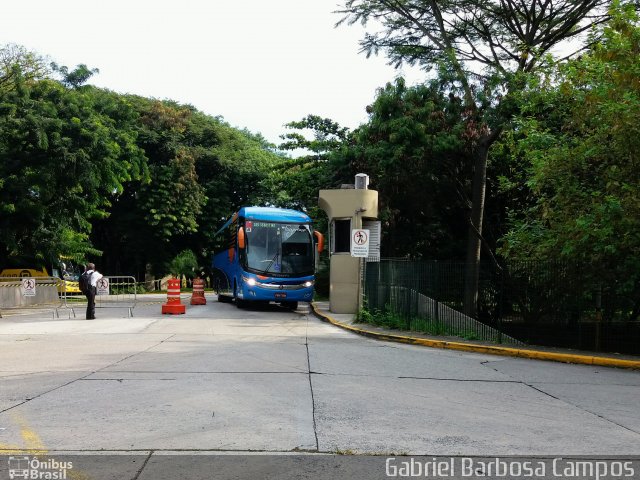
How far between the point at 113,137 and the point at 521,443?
1065 inches

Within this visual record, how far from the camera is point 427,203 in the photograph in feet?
81.8

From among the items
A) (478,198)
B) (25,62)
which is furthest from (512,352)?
(25,62)

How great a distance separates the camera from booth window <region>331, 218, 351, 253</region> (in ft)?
70.6

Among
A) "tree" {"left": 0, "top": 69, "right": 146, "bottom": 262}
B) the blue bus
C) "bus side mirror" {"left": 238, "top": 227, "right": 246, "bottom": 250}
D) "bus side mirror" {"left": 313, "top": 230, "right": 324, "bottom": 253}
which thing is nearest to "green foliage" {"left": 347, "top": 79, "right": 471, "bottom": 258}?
"bus side mirror" {"left": 313, "top": 230, "right": 324, "bottom": 253}

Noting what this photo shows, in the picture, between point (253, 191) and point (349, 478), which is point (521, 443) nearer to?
point (349, 478)

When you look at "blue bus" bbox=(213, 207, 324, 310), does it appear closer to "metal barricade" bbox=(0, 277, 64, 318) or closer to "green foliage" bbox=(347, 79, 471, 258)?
"green foliage" bbox=(347, 79, 471, 258)

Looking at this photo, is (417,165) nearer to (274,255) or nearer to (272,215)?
(272,215)

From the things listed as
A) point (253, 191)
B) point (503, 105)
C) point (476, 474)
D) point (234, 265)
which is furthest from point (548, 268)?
point (253, 191)

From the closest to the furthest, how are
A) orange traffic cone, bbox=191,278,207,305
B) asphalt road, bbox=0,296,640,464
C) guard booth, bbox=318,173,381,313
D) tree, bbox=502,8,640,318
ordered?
asphalt road, bbox=0,296,640,464
tree, bbox=502,8,640,318
guard booth, bbox=318,173,381,313
orange traffic cone, bbox=191,278,207,305

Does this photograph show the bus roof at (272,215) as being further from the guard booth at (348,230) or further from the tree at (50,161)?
the tree at (50,161)

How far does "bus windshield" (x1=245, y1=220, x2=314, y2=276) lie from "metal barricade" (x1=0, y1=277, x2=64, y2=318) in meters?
7.25

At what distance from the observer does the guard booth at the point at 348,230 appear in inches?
824

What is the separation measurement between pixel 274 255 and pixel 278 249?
0.28 meters

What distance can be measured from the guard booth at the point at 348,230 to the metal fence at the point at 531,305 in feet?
14.2
